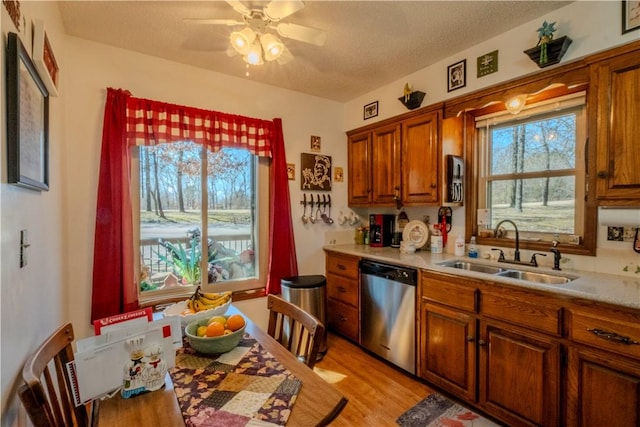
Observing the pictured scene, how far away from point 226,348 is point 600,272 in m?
2.20

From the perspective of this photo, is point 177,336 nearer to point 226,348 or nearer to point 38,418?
point 226,348

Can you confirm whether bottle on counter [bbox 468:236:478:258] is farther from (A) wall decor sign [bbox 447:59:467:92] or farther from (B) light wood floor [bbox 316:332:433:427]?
(A) wall decor sign [bbox 447:59:467:92]

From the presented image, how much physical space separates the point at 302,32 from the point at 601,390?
90.9 inches

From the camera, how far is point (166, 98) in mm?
2357

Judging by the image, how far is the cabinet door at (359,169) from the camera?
3.10 meters

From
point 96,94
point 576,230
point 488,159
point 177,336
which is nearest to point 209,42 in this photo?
point 96,94

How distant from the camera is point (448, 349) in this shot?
2.02 meters

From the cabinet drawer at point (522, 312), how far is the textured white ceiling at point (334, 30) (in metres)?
1.71

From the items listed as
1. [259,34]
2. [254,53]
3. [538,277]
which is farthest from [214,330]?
[538,277]

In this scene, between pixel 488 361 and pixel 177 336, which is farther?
pixel 488 361

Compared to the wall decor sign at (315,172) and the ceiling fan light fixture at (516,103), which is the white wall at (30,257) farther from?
the ceiling fan light fixture at (516,103)

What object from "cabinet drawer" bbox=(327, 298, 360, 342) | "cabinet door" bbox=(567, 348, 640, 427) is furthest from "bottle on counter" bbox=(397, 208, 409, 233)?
"cabinet door" bbox=(567, 348, 640, 427)

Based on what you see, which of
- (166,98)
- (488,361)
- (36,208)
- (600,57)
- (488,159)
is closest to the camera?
(36,208)

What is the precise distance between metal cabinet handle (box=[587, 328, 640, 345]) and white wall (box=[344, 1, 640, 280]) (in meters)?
0.59
